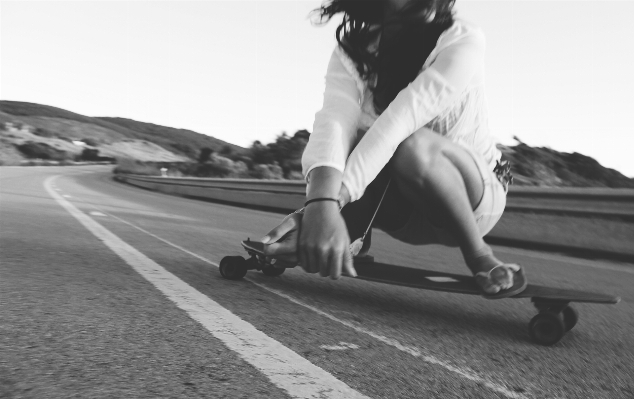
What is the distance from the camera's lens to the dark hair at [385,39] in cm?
244

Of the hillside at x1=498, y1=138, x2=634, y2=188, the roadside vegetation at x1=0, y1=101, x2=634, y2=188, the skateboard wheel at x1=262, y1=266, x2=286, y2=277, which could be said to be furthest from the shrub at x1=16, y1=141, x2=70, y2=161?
the skateboard wheel at x1=262, y1=266, x2=286, y2=277

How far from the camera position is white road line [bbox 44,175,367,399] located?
165cm

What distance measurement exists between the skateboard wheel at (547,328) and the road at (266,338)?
0.04m

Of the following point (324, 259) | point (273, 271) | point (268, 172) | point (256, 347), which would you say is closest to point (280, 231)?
point (324, 259)

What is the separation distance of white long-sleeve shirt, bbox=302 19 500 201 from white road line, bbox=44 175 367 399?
559 millimetres

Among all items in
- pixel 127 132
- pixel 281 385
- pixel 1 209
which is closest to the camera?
pixel 281 385

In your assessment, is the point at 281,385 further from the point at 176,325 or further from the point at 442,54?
the point at 442,54

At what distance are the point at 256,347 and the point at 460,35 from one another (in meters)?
1.34

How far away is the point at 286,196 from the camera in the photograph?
37.4ft

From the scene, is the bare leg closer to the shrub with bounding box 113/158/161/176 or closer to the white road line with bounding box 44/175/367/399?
the white road line with bounding box 44/175/367/399

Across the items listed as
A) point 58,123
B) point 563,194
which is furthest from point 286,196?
point 58,123

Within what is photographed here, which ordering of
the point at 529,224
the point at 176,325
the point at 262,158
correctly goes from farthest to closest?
1. the point at 262,158
2. the point at 529,224
3. the point at 176,325

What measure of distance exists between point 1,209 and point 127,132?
102m

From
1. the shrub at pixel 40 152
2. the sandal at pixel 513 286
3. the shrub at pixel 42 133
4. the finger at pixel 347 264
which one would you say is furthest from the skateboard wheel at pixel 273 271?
the shrub at pixel 42 133
